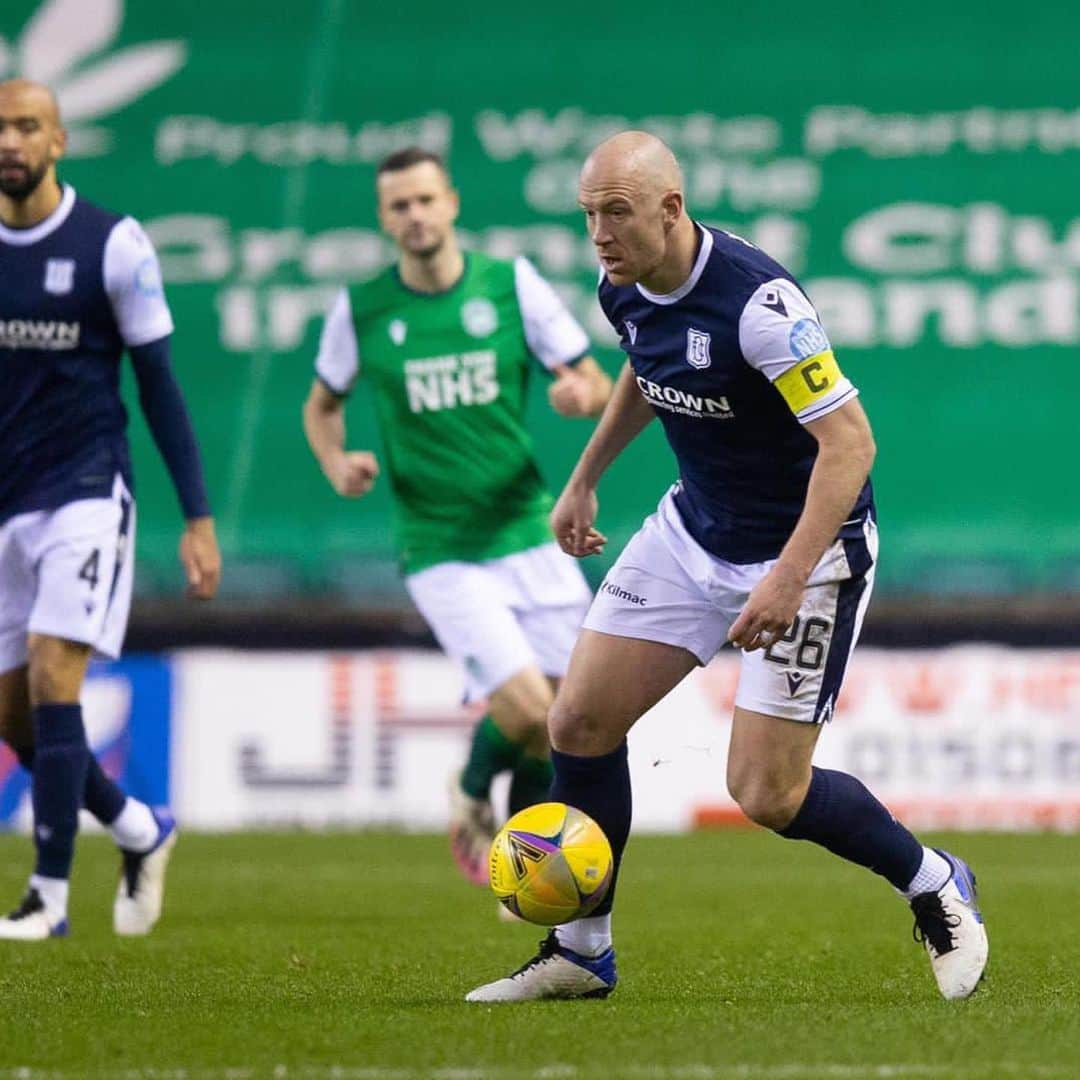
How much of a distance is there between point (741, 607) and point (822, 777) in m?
0.45

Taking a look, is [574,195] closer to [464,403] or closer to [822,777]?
[464,403]

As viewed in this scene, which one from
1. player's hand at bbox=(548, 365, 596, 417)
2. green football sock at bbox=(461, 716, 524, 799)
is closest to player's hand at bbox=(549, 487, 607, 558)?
player's hand at bbox=(548, 365, 596, 417)

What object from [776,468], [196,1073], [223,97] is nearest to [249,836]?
[223,97]

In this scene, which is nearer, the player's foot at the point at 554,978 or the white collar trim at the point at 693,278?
Result: the white collar trim at the point at 693,278

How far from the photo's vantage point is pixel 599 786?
5836 millimetres

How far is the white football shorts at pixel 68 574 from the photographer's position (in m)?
7.35

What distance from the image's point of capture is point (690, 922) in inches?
321

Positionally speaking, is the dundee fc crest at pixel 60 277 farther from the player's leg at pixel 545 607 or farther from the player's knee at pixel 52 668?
the player's leg at pixel 545 607

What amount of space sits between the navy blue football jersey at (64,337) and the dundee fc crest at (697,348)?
96.6 inches

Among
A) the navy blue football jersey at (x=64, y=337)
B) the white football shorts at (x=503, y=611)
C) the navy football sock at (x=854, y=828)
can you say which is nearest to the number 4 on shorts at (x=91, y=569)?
the navy blue football jersey at (x=64, y=337)

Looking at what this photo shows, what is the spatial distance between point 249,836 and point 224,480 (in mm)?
2500

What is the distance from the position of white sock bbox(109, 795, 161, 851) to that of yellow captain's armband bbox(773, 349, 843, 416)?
334 cm

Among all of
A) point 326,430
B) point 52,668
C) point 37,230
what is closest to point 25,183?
point 37,230

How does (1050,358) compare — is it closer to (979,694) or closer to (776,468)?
(979,694)
